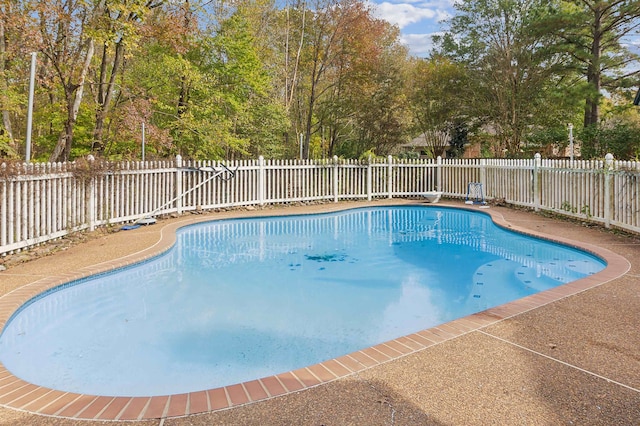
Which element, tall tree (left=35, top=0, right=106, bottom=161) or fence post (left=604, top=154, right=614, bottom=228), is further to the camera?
tall tree (left=35, top=0, right=106, bottom=161)

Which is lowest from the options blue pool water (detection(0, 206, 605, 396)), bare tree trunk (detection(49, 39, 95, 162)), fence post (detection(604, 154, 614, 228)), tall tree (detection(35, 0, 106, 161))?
blue pool water (detection(0, 206, 605, 396))

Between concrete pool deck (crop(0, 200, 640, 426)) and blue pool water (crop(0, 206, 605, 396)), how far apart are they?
673 millimetres

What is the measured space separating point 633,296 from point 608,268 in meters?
1.24

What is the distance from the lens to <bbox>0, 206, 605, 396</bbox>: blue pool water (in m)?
3.66

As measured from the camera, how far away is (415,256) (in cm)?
770

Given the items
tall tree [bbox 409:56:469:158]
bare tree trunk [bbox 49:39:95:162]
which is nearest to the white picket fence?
bare tree trunk [bbox 49:39:95:162]

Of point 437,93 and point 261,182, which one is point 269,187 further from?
point 437,93

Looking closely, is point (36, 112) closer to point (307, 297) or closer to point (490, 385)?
point (307, 297)

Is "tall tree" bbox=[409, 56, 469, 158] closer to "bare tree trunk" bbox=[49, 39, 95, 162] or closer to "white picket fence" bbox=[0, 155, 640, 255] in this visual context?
"white picket fence" bbox=[0, 155, 640, 255]

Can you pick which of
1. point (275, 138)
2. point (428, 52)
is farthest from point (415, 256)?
point (428, 52)

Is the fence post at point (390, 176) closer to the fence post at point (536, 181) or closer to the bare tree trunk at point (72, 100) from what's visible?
the fence post at point (536, 181)

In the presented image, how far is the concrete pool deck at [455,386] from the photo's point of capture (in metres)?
2.32

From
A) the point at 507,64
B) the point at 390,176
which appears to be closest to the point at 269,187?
the point at 390,176

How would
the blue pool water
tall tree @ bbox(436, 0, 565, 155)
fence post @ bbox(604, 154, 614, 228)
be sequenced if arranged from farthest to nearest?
tall tree @ bbox(436, 0, 565, 155) → fence post @ bbox(604, 154, 614, 228) → the blue pool water
